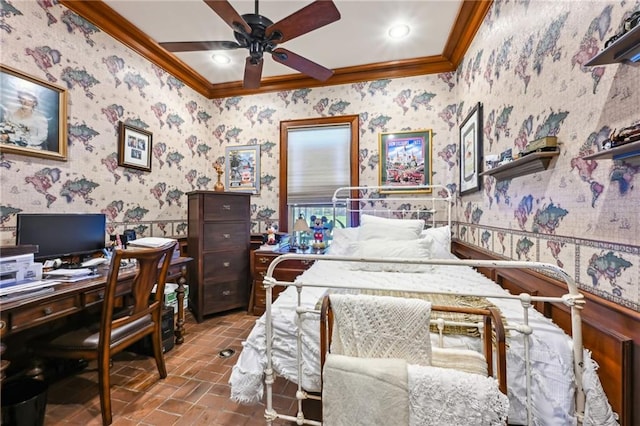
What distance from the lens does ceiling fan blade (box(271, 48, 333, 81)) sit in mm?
2040

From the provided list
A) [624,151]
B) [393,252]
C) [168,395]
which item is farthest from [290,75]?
[168,395]

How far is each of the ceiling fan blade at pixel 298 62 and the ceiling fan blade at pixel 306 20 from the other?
4.8 inches

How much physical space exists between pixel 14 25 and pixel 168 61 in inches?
52.7

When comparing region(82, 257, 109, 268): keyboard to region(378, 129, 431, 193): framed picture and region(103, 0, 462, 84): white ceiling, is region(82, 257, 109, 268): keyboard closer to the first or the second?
region(103, 0, 462, 84): white ceiling

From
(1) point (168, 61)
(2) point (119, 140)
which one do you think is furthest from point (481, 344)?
(1) point (168, 61)

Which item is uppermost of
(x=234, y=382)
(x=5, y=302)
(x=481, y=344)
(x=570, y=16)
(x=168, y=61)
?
(x=168, y=61)

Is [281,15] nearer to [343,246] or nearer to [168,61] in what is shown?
[168,61]

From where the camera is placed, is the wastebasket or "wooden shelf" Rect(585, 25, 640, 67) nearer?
"wooden shelf" Rect(585, 25, 640, 67)

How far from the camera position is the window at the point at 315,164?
11.1ft

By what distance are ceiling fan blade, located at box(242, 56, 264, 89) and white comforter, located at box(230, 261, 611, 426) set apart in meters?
1.66

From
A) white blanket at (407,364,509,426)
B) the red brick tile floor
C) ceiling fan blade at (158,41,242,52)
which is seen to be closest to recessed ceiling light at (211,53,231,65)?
ceiling fan blade at (158,41,242,52)

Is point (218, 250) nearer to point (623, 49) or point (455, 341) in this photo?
point (455, 341)

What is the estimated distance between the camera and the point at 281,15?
241 cm

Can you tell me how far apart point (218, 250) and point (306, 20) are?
2.32m
